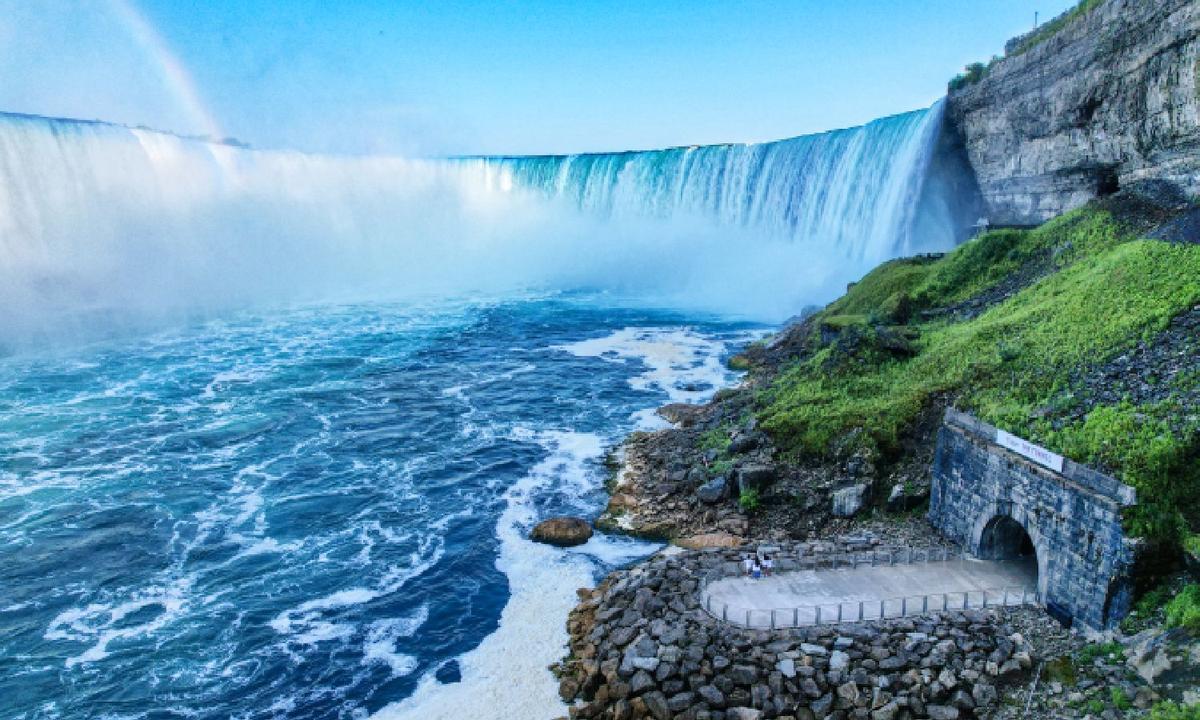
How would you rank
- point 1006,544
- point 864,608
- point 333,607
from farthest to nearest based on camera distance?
point 333,607 < point 1006,544 < point 864,608

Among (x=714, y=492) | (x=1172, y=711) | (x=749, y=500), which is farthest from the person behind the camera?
(x=714, y=492)

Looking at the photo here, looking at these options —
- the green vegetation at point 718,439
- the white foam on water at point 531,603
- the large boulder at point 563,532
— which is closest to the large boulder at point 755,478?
the green vegetation at point 718,439

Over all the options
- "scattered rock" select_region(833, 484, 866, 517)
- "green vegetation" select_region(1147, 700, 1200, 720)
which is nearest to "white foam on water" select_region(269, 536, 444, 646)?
"scattered rock" select_region(833, 484, 866, 517)

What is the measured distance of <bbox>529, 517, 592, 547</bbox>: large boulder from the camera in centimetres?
2408

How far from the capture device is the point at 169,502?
27359 millimetres

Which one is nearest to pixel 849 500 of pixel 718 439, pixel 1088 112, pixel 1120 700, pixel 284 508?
pixel 718 439

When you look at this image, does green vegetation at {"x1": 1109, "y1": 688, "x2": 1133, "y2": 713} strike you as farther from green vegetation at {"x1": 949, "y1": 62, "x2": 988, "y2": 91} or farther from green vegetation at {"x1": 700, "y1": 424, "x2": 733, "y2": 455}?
green vegetation at {"x1": 949, "y1": 62, "x2": 988, "y2": 91}

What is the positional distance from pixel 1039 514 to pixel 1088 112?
28457 millimetres

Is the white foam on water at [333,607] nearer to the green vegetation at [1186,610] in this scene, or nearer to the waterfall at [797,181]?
the green vegetation at [1186,610]

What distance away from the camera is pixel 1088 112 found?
36844mm

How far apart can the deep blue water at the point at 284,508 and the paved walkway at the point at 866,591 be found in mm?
4915

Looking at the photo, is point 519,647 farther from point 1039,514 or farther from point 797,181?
point 797,181

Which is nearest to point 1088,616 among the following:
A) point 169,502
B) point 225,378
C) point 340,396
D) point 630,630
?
point 630,630

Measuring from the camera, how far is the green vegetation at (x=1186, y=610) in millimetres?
13680
